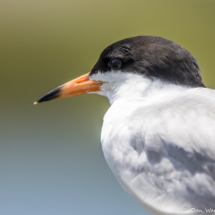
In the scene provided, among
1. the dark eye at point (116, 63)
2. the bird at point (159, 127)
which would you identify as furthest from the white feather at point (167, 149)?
the dark eye at point (116, 63)

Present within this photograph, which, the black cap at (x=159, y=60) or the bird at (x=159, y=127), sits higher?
the black cap at (x=159, y=60)

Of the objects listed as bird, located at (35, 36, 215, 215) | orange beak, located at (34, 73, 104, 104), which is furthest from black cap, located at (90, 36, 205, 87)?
orange beak, located at (34, 73, 104, 104)

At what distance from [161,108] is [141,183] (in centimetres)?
20

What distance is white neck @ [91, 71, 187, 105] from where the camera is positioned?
853mm

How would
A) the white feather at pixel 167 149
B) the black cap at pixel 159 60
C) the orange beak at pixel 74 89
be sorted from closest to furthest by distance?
1. the white feather at pixel 167 149
2. the black cap at pixel 159 60
3. the orange beak at pixel 74 89

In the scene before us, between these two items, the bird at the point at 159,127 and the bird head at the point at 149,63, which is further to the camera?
the bird head at the point at 149,63

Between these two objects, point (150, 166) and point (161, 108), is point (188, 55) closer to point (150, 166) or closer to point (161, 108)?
point (161, 108)

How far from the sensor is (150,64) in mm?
850

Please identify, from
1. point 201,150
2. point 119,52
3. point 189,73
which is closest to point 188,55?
point 189,73

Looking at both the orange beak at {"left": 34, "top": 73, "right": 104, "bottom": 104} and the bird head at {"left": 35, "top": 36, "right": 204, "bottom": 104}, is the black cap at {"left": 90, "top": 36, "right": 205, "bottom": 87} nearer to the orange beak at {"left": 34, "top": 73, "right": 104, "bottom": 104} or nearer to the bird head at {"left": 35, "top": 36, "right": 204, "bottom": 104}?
the bird head at {"left": 35, "top": 36, "right": 204, "bottom": 104}

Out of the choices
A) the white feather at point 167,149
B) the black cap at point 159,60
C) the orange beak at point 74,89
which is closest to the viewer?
the white feather at point 167,149

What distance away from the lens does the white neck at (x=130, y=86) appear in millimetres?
853

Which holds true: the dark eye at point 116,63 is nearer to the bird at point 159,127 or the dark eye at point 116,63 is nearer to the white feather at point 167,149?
the bird at point 159,127

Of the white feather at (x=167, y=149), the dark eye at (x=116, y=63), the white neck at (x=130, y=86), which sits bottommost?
the white feather at (x=167, y=149)
